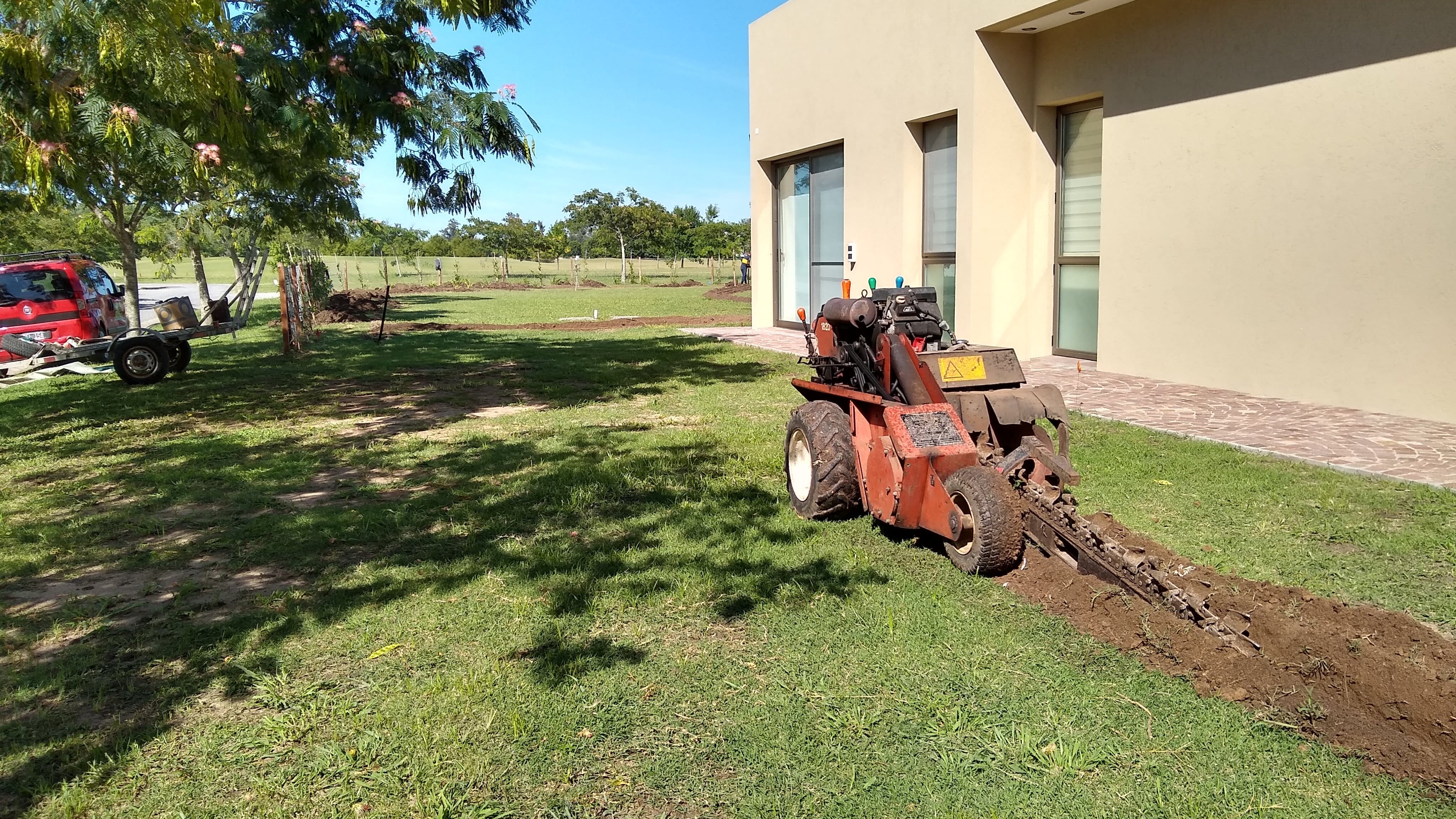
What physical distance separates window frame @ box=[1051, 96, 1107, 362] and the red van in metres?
14.1

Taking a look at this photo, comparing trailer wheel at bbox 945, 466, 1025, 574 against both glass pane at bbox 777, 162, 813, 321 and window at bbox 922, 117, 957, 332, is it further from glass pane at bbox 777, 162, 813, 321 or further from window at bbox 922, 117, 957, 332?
glass pane at bbox 777, 162, 813, 321

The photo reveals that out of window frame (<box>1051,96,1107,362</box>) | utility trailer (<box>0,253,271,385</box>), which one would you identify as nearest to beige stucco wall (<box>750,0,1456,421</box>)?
window frame (<box>1051,96,1107,362</box>)

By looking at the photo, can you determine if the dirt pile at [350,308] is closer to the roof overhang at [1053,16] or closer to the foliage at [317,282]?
the foliage at [317,282]

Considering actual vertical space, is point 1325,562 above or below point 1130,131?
below

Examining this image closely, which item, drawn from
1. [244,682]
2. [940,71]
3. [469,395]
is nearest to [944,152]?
[940,71]

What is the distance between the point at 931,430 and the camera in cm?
474

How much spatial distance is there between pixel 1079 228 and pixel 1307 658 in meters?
10.6

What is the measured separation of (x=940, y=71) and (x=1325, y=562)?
10744 millimetres

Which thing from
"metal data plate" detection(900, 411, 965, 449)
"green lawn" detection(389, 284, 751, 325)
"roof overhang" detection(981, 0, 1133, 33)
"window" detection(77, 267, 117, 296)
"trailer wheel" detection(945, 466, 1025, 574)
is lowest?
"trailer wheel" detection(945, 466, 1025, 574)

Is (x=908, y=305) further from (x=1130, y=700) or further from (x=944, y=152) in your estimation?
(x=944, y=152)

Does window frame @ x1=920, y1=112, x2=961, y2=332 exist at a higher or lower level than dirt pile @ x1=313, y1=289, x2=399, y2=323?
higher

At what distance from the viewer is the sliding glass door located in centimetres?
1791

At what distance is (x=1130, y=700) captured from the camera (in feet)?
11.4

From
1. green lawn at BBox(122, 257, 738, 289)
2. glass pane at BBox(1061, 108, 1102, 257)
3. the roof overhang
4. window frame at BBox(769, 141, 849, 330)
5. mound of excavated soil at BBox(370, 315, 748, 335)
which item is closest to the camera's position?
the roof overhang
